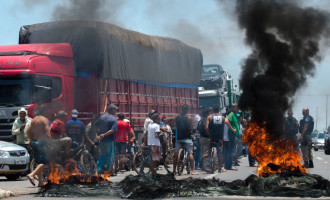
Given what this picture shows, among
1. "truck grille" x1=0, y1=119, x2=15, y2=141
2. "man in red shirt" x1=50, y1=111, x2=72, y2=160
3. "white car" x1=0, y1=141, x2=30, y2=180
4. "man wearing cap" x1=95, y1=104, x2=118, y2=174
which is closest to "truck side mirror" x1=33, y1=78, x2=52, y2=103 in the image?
"truck grille" x1=0, y1=119, x2=15, y2=141

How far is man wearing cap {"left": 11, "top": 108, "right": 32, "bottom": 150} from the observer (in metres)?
16.4

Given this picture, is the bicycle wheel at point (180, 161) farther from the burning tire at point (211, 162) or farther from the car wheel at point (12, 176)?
the car wheel at point (12, 176)

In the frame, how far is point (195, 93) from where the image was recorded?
27.1 m

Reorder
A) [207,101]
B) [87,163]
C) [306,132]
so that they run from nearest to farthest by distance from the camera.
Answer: [87,163], [306,132], [207,101]

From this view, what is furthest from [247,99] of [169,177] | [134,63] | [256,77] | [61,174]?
[134,63]

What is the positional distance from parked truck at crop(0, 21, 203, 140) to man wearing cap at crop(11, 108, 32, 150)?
33 cm

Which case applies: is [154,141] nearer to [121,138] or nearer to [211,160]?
[121,138]

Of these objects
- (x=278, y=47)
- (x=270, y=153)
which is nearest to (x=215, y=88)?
(x=278, y=47)

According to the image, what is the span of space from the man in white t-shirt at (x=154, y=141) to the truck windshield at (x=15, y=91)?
124 inches

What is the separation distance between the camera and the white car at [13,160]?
15375 mm

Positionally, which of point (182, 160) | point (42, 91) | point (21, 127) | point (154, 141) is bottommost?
point (182, 160)

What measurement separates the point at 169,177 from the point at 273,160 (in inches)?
86.0

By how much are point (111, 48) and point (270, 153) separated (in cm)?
702

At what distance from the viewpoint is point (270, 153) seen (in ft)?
42.7
